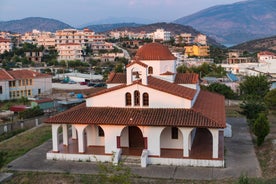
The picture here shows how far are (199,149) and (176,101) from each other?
10.6 ft

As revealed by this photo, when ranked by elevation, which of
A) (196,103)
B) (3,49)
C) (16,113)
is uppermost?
(3,49)

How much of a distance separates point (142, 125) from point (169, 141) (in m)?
2.70

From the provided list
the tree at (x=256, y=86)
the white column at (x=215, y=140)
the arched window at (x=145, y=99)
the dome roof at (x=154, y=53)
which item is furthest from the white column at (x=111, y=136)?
the tree at (x=256, y=86)

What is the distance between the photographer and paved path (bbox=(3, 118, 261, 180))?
62.4 ft

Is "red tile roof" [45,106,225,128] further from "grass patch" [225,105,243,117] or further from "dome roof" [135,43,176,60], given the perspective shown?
"grass patch" [225,105,243,117]

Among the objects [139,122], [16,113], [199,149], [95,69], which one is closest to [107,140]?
[139,122]

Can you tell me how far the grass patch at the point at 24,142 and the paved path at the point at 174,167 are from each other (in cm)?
76

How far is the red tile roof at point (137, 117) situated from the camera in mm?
20578

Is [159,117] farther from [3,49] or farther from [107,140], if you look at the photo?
[3,49]

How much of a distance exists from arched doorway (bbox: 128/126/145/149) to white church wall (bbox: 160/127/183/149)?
1336mm

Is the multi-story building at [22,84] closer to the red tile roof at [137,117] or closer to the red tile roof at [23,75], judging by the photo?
the red tile roof at [23,75]

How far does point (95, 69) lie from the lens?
292ft

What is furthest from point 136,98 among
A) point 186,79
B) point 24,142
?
point 24,142

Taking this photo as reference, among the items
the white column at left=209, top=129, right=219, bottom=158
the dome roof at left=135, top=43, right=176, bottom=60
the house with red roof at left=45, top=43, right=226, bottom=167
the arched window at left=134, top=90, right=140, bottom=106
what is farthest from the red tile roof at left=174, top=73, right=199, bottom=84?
the white column at left=209, top=129, right=219, bottom=158
